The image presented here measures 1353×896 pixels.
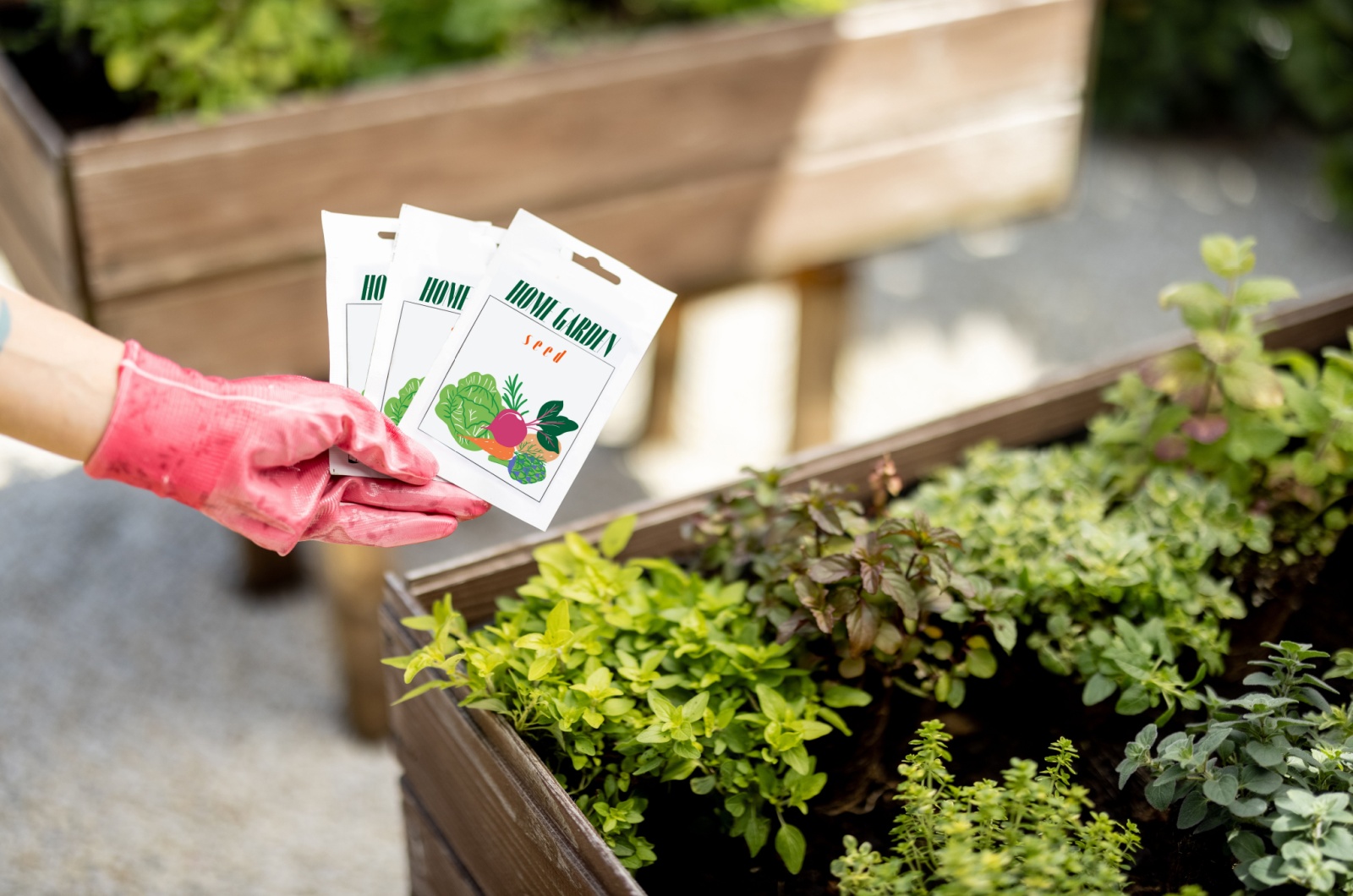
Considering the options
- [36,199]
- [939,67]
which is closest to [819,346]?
[939,67]

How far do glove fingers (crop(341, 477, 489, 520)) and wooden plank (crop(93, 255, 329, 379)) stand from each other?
1.06 m

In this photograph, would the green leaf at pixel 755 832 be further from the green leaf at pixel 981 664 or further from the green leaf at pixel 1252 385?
the green leaf at pixel 1252 385

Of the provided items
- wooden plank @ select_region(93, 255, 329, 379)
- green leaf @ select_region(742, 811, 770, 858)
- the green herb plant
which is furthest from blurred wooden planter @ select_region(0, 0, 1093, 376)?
green leaf @ select_region(742, 811, 770, 858)


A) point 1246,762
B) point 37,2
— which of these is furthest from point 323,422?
point 37,2

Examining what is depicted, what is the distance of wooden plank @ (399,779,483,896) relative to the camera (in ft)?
4.30

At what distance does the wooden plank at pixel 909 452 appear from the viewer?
136 cm

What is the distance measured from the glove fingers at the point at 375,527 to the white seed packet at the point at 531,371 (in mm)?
57

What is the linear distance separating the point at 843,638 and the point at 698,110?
1453 mm

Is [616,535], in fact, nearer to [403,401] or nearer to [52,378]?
[403,401]

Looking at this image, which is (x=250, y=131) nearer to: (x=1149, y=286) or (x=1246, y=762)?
(x=1246, y=762)

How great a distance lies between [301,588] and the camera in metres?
2.80

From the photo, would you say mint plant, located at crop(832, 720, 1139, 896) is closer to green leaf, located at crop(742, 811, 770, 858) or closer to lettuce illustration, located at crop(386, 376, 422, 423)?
green leaf, located at crop(742, 811, 770, 858)

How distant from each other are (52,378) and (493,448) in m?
0.39

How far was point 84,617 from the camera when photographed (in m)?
2.70
